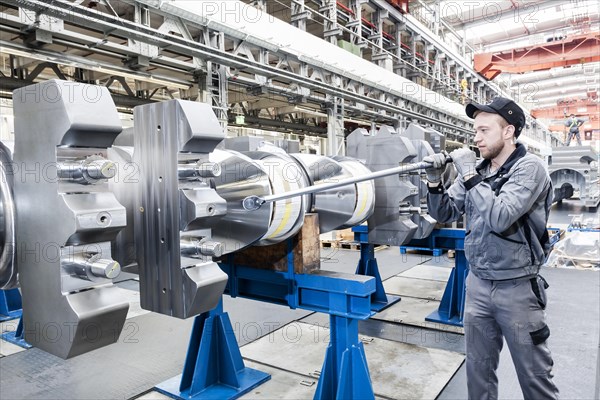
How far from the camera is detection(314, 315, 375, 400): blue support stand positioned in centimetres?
214

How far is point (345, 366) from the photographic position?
2.14m

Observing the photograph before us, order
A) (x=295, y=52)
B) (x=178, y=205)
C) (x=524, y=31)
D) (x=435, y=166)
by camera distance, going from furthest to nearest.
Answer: (x=524, y=31) < (x=295, y=52) < (x=435, y=166) < (x=178, y=205)

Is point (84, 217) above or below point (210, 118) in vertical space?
below

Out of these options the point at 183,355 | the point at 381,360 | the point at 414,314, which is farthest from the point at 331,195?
the point at 414,314

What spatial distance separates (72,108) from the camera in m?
0.90

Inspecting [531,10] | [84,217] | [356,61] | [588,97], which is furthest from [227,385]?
[588,97]

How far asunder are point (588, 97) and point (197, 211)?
27.1m

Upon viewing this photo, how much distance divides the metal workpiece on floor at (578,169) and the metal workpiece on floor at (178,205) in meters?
12.3

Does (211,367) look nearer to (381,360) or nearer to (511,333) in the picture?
(381,360)

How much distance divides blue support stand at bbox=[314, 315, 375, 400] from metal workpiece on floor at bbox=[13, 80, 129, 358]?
1.38m

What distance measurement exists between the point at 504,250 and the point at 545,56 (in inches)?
514

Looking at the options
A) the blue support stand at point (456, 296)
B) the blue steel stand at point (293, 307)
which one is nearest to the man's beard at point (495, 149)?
the blue steel stand at point (293, 307)

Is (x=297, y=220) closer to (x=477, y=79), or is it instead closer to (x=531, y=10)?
(x=531, y=10)

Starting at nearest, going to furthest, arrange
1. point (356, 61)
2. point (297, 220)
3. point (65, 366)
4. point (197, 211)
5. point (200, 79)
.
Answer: point (197, 211), point (297, 220), point (65, 366), point (200, 79), point (356, 61)
